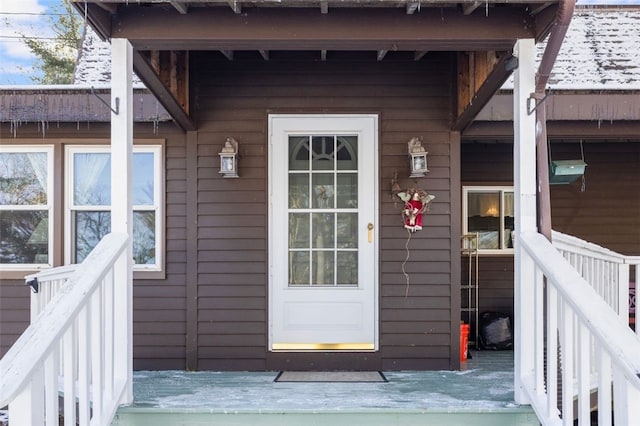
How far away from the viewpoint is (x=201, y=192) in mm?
4566

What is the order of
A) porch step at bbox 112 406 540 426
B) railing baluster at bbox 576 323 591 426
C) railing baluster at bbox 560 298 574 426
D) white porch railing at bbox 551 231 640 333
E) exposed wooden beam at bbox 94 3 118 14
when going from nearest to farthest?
railing baluster at bbox 576 323 591 426 < railing baluster at bbox 560 298 574 426 < exposed wooden beam at bbox 94 3 118 14 < porch step at bbox 112 406 540 426 < white porch railing at bbox 551 231 640 333

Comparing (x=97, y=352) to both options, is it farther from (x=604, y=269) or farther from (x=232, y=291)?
(x=604, y=269)

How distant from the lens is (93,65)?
5.02m

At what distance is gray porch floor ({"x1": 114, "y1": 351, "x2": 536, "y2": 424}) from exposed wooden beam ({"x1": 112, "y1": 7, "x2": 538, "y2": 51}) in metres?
1.96

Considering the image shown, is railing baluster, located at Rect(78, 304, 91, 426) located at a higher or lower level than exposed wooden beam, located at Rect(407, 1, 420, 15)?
lower

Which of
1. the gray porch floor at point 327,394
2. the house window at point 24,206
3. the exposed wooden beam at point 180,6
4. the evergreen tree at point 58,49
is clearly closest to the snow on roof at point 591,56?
the house window at point 24,206

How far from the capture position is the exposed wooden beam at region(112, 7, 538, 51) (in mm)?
2996

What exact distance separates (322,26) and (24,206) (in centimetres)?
326

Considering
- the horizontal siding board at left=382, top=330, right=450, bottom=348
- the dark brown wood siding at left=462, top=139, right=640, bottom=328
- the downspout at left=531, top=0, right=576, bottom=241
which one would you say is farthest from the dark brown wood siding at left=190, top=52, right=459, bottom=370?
the dark brown wood siding at left=462, top=139, right=640, bottom=328

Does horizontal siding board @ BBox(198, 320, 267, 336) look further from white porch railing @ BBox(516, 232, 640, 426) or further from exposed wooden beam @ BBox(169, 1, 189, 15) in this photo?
exposed wooden beam @ BBox(169, 1, 189, 15)

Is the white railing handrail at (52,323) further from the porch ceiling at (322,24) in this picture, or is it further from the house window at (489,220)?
the house window at (489,220)

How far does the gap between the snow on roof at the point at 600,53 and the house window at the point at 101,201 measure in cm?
300

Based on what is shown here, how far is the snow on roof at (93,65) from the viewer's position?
470cm

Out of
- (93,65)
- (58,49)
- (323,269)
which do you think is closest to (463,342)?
(323,269)
